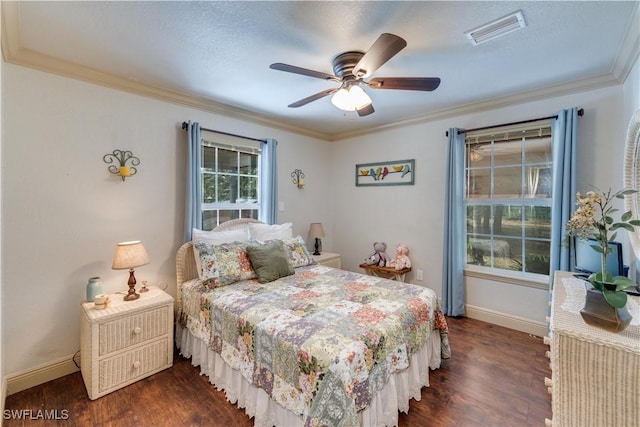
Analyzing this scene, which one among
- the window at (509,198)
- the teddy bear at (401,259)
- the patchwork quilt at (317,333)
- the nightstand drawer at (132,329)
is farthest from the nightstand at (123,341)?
the window at (509,198)

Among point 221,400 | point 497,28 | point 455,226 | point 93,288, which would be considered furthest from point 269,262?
point 497,28

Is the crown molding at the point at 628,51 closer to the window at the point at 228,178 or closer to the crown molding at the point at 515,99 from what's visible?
the crown molding at the point at 515,99

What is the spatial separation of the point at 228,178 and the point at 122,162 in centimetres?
107

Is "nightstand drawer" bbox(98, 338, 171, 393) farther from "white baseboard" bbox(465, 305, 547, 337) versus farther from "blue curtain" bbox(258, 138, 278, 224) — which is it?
"white baseboard" bbox(465, 305, 547, 337)

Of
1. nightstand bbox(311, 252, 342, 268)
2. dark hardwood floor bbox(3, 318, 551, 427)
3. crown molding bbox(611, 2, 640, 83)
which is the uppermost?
Result: crown molding bbox(611, 2, 640, 83)

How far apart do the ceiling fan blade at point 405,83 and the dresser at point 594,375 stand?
1.52 metres

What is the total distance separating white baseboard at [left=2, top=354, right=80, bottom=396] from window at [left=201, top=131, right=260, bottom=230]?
1.54m

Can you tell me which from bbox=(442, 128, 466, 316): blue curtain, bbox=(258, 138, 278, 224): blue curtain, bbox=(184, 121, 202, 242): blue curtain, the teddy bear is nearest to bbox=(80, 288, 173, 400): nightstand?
bbox=(184, 121, 202, 242): blue curtain

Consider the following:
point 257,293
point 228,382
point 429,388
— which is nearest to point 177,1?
point 257,293

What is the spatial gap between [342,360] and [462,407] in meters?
1.13

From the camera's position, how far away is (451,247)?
320 cm

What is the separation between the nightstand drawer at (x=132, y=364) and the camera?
1.97 metres

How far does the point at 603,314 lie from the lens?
112 centimetres

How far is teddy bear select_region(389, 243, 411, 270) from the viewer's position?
3.55m
